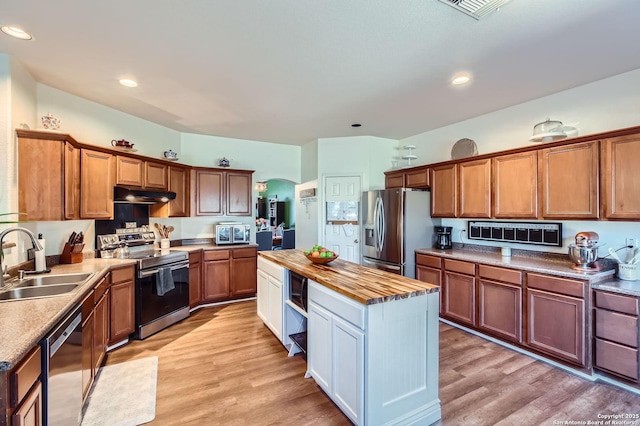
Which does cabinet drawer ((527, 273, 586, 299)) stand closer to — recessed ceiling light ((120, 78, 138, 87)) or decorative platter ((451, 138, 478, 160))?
decorative platter ((451, 138, 478, 160))

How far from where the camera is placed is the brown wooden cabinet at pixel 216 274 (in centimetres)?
449

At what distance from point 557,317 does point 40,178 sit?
16.1 ft

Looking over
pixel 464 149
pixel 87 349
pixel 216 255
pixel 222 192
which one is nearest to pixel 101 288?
pixel 87 349

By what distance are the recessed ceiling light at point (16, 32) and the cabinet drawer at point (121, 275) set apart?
6.81 ft

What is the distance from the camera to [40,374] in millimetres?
1459

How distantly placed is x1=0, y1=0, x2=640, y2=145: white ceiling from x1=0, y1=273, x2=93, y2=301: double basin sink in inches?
73.4

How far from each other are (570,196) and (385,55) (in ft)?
7.48

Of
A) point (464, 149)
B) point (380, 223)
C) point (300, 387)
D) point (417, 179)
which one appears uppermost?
point (464, 149)

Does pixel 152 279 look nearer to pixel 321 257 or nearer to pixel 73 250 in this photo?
pixel 73 250

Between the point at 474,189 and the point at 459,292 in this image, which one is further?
the point at 474,189

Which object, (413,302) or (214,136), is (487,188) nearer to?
(413,302)

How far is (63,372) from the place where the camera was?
1684 mm

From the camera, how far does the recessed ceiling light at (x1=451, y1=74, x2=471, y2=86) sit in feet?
9.38

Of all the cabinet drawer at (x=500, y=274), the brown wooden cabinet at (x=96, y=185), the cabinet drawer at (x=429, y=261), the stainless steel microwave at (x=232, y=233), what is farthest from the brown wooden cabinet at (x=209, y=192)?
the cabinet drawer at (x=500, y=274)
